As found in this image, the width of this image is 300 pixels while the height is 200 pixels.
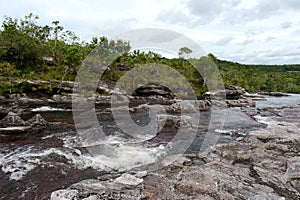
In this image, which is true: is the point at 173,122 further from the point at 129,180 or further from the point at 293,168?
Result: the point at 129,180

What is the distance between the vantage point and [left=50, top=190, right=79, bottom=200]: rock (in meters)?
7.31

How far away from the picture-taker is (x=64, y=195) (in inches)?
292

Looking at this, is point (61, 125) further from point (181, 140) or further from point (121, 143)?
point (181, 140)

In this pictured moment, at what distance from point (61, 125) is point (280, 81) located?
111 meters

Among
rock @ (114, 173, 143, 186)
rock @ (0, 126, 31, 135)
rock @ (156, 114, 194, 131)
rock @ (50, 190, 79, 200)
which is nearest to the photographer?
rock @ (50, 190, 79, 200)

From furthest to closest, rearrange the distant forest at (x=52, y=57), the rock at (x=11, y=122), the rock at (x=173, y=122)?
the distant forest at (x=52, y=57)
the rock at (x=173, y=122)
the rock at (x=11, y=122)

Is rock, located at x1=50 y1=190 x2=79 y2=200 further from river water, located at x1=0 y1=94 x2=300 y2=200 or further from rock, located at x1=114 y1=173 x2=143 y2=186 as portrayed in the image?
rock, located at x1=114 y1=173 x2=143 y2=186

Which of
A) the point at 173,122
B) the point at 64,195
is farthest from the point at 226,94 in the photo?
the point at 64,195

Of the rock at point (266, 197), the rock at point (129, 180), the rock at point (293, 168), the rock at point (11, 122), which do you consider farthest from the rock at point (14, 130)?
the rock at point (293, 168)

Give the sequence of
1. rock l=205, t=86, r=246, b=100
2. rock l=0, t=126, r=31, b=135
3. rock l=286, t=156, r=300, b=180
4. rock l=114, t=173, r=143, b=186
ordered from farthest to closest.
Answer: rock l=205, t=86, r=246, b=100 → rock l=0, t=126, r=31, b=135 → rock l=286, t=156, r=300, b=180 → rock l=114, t=173, r=143, b=186

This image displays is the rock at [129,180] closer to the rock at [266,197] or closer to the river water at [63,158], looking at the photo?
the river water at [63,158]

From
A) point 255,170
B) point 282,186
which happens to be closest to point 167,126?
point 255,170

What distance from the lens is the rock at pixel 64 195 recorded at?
288 inches

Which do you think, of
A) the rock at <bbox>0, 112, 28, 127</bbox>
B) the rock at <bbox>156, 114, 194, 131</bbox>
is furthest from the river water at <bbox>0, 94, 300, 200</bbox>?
the rock at <bbox>0, 112, 28, 127</bbox>
